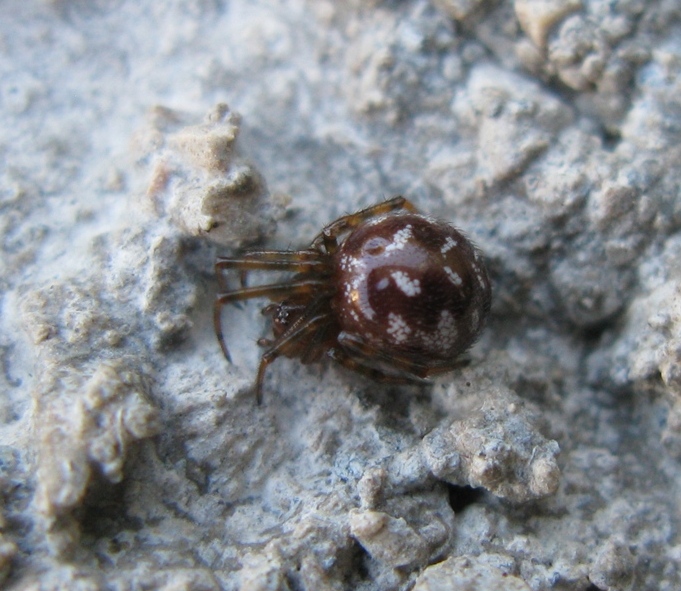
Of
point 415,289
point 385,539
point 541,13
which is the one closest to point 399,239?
point 415,289

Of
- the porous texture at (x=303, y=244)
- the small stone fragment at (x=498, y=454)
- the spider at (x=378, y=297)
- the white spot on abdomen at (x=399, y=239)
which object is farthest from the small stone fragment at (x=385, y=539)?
the white spot on abdomen at (x=399, y=239)

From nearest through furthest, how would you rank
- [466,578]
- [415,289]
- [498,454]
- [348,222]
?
[466,578] → [498,454] → [415,289] → [348,222]

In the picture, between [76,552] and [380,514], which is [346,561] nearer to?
[380,514]

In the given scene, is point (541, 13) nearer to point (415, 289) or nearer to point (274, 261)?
point (415, 289)

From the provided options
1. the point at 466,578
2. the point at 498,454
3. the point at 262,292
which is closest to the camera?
the point at 466,578

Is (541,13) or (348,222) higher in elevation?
(541,13)

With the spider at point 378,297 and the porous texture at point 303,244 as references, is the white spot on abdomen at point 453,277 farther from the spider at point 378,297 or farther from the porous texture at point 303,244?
the porous texture at point 303,244
